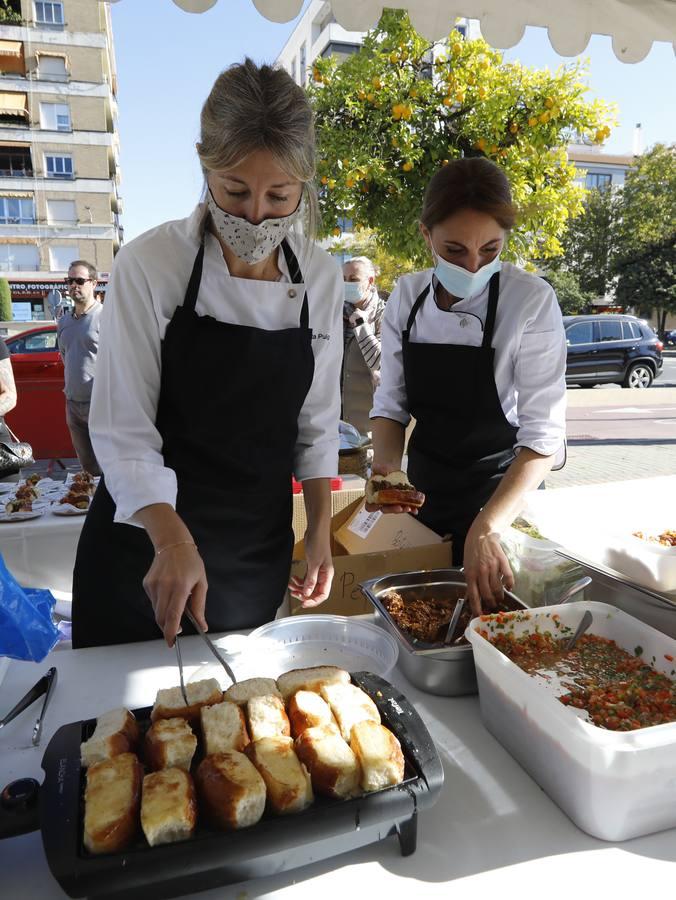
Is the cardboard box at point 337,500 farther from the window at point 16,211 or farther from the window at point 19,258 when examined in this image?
the window at point 16,211

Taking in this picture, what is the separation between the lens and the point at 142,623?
1.55 m

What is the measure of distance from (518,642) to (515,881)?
42 cm

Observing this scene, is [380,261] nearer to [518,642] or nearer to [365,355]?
[365,355]

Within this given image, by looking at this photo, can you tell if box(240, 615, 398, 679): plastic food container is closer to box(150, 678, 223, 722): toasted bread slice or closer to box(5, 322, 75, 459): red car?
box(150, 678, 223, 722): toasted bread slice

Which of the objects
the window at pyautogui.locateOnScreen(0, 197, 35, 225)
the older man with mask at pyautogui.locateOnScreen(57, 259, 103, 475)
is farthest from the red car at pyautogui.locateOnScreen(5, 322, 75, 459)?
the window at pyautogui.locateOnScreen(0, 197, 35, 225)

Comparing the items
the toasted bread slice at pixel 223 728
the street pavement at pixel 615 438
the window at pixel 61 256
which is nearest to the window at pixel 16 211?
the window at pixel 61 256

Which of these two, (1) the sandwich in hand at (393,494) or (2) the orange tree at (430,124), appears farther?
(2) the orange tree at (430,124)

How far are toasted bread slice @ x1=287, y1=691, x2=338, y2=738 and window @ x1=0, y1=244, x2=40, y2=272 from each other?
31.2 m

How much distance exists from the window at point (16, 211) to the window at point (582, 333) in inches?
968

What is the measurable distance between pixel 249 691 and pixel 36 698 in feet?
1.45

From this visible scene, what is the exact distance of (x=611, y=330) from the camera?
13.3m

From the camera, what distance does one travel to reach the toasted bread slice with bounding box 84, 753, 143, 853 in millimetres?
699

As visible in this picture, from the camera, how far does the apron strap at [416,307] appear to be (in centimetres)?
213

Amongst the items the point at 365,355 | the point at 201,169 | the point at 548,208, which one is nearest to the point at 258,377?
the point at 201,169
